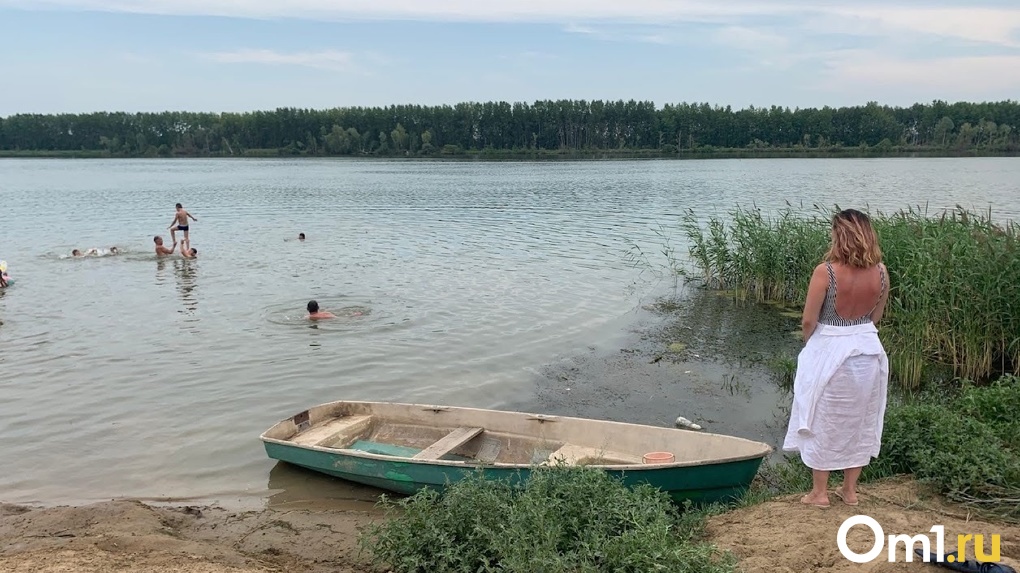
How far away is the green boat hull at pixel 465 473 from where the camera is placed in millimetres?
6309

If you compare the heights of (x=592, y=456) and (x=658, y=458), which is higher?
(x=658, y=458)

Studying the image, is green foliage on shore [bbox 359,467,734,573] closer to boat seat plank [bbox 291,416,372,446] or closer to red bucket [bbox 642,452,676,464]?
red bucket [bbox 642,452,676,464]

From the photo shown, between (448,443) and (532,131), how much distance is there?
113 metres

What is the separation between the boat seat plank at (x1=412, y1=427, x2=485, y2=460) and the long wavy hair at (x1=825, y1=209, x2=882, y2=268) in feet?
14.6

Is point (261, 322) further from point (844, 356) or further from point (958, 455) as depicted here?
point (958, 455)

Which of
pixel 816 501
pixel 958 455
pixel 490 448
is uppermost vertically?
pixel 958 455

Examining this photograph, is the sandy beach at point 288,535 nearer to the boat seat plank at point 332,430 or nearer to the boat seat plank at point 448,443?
the boat seat plank at point 448,443

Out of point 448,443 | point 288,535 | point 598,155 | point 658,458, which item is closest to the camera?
point 288,535

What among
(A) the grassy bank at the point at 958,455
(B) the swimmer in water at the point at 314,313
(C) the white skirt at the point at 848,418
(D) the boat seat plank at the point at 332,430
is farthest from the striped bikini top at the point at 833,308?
(B) the swimmer in water at the point at 314,313

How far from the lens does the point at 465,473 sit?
6418mm

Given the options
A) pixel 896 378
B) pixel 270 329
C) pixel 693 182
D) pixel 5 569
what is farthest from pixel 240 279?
pixel 693 182

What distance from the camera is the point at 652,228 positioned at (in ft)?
92.7

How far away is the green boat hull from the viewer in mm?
6309

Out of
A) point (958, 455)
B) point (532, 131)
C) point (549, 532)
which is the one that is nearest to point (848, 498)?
point (958, 455)
